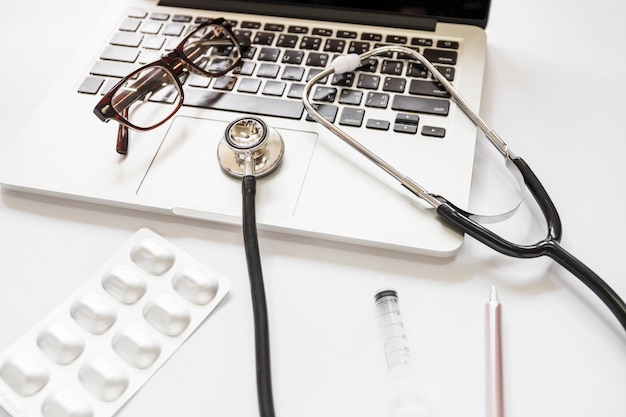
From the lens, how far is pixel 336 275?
1.68 ft

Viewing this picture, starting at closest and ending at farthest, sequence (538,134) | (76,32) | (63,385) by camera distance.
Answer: (63,385) → (538,134) → (76,32)

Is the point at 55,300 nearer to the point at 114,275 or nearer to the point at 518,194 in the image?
the point at 114,275

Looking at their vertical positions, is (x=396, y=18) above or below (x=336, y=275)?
above

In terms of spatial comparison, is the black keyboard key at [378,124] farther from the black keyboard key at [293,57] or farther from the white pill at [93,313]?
the white pill at [93,313]

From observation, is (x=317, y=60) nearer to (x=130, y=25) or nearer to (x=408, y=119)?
(x=408, y=119)

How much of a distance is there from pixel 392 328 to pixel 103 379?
221 mm

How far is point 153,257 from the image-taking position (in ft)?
1.71

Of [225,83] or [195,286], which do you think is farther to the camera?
[225,83]

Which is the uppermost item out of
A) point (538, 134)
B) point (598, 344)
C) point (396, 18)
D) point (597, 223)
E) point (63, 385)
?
point (396, 18)

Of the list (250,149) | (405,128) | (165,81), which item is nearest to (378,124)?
(405,128)

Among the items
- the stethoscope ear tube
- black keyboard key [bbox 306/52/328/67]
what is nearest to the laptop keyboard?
black keyboard key [bbox 306/52/328/67]

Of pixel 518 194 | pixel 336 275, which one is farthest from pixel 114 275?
pixel 518 194

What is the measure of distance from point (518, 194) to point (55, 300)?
16.3 inches

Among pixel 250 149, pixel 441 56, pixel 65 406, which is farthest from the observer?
pixel 441 56
